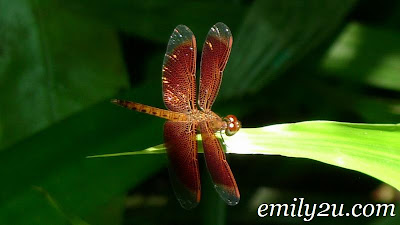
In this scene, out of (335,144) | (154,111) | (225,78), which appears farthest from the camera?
(225,78)

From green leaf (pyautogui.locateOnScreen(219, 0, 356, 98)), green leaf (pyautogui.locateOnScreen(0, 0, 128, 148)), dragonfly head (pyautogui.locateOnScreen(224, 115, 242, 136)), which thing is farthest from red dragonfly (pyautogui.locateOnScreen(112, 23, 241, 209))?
green leaf (pyautogui.locateOnScreen(0, 0, 128, 148))

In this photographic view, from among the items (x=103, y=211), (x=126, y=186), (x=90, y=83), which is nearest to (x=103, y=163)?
(x=126, y=186)

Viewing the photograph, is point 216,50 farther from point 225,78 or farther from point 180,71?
point 225,78

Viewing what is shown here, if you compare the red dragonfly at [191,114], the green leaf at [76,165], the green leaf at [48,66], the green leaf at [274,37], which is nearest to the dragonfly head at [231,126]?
the red dragonfly at [191,114]

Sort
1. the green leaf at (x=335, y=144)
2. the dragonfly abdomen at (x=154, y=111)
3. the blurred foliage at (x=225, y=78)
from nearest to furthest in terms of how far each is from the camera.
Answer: the green leaf at (x=335, y=144), the dragonfly abdomen at (x=154, y=111), the blurred foliage at (x=225, y=78)

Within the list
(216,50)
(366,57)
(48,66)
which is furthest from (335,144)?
(48,66)

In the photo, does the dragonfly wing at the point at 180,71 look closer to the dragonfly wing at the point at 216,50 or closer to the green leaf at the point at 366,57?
the dragonfly wing at the point at 216,50
